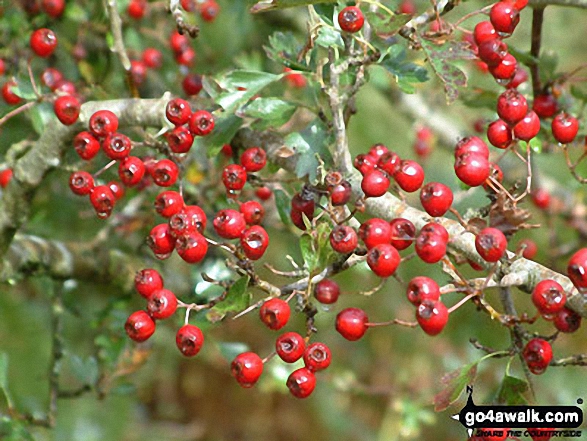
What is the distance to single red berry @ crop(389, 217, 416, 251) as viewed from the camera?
0.88m

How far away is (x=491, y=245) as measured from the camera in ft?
2.68

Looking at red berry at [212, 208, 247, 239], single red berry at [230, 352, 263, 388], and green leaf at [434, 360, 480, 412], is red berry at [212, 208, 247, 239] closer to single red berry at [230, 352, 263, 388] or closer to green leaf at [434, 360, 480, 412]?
single red berry at [230, 352, 263, 388]

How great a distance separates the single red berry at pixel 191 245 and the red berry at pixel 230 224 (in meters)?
0.03

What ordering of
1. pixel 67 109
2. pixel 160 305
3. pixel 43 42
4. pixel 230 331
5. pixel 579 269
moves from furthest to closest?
pixel 230 331
pixel 43 42
pixel 67 109
pixel 160 305
pixel 579 269

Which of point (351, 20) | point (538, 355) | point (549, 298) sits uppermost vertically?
point (351, 20)

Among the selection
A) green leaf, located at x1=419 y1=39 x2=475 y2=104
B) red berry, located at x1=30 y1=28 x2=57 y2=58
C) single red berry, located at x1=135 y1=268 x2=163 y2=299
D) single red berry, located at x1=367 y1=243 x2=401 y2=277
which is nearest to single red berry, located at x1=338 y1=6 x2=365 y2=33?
green leaf, located at x1=419 y1=39 x2=475 y2=104

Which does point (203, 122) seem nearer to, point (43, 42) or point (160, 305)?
point (160, 305)

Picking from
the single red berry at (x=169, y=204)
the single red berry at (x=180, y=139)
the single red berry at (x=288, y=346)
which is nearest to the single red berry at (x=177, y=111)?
the single red berry at (x=180, y=139)

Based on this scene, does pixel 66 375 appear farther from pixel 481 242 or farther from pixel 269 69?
pixel 481 242

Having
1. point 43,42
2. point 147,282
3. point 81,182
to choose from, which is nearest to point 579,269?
point 147,282

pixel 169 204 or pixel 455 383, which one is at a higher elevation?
pixel 169 204

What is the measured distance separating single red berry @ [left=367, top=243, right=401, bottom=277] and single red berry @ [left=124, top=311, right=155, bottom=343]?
11.4 inches

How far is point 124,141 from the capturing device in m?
1.02

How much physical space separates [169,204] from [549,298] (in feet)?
1.54
